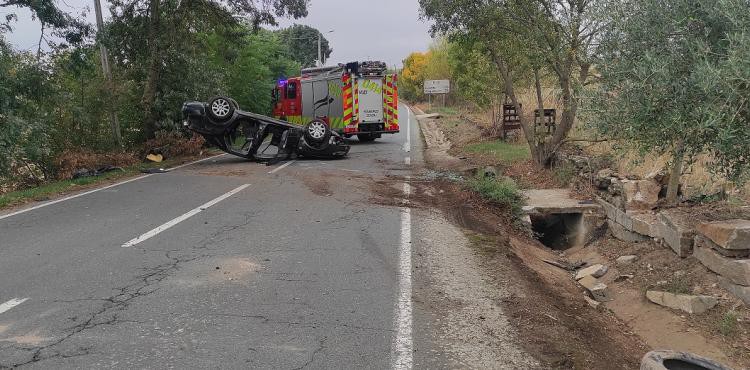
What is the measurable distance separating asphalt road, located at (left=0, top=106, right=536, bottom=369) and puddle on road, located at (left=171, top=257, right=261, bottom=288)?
0.04 ft

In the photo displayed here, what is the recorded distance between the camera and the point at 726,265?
5.50 metres

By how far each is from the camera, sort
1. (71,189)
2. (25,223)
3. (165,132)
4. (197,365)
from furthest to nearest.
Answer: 1. (165,132)
2. (71,189)
3. (25,223)
4. (197,365)

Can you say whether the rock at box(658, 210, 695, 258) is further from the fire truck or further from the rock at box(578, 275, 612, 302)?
the fire truck

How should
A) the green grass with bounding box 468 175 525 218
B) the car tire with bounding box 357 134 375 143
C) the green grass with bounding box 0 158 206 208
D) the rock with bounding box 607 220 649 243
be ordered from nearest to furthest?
1. the rock with bounding box 607 220 649 243
2. the green grass with bounding box 468 175 525 218
3. the green grass with bounding box 0 158 206 208
4. the car tire with bounding box 357 134 375 143

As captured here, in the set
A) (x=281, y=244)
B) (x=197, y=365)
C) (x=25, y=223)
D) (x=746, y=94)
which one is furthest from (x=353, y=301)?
(x=25, y=223)

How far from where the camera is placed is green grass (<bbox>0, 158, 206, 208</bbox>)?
1086cm

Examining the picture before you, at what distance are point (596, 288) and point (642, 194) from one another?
2.21m

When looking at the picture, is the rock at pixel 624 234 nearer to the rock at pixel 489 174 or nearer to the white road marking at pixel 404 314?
the white road marking at pixel 404 314

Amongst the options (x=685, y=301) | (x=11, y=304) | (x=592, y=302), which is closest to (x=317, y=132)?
(x=592, y=302)

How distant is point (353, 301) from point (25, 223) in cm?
620

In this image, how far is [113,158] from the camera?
15.8 m

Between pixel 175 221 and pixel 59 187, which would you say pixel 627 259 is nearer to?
pixel 175 221

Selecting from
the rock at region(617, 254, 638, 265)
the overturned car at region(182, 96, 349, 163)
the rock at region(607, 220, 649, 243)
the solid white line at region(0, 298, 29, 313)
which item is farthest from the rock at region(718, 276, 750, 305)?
the overturned car at region(182, 96, 349, 163)

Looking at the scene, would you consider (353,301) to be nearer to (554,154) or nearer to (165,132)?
(554,154)
